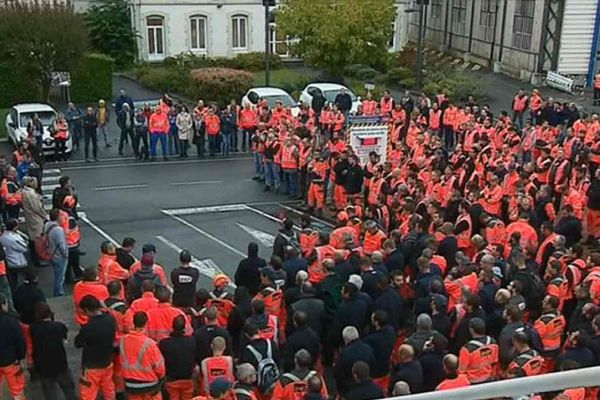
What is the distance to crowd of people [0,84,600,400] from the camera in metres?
8.17

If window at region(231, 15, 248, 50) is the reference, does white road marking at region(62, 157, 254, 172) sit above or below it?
below

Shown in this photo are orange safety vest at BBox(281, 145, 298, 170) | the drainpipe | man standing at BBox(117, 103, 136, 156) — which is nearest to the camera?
orange safety vest at BBox(281, 145, 298, 170)

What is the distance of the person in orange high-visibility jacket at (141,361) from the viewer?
26.8ft

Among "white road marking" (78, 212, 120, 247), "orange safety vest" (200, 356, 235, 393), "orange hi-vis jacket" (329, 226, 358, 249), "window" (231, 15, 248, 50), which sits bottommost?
"white road marking" (78, 212, 120, 247)

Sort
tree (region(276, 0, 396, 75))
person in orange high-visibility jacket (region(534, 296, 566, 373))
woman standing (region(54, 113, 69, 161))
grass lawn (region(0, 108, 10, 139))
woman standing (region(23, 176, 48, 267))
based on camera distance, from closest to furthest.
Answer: person in orange high-visibility jacket (region(534, 296, 566, 373)) → woman standing (region(23, 176, 48, 267)) → woman standing (region(54, 113, 69, 161)) → grass lawn (region(0, 108, 10, 139)) → tree (region(276, 0, 396, 75))

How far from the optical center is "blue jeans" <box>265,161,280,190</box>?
2105cm

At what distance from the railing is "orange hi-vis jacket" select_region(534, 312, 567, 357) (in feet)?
22.2

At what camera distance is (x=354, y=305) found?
31.4 ft

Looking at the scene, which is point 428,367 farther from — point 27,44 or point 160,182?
point 27,44

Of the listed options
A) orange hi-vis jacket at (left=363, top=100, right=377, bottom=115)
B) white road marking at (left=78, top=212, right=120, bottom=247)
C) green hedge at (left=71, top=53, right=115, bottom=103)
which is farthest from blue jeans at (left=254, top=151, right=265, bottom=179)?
green hedge at (left=71, top=53, right=115, bottom=103)

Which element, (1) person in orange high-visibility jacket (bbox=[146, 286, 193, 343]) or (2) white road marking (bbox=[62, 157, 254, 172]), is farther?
(2) white road marking (bbox=[62, 157, 254, 172])

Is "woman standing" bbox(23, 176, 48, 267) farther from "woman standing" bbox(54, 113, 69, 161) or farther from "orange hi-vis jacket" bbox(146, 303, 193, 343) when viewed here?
"woman standing" bbox(54, 113, 69, 161)

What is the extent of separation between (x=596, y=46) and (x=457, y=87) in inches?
304

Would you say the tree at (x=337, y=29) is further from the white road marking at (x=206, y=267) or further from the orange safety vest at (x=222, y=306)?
the orange safety vest at (x=222, y=306)
